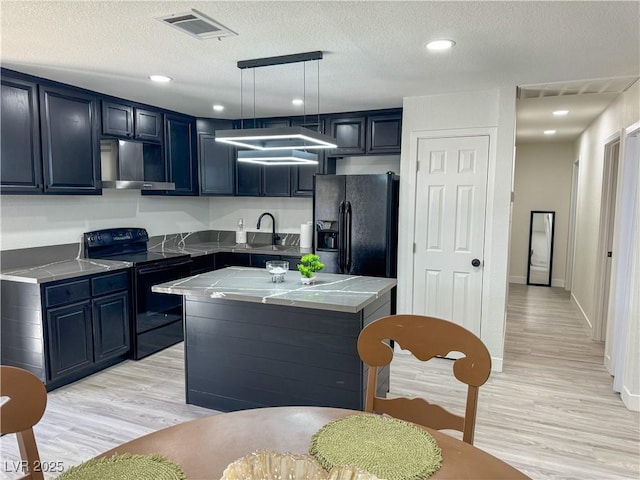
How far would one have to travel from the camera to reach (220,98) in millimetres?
4211

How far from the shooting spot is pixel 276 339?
2.90 metres

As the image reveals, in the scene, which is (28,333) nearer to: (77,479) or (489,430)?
(77,479)

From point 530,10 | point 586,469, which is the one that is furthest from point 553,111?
point 586,469

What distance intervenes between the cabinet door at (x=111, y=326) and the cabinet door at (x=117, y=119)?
1.53 meters

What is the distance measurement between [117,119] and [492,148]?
11.4 ft

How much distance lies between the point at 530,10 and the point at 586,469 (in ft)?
8.16

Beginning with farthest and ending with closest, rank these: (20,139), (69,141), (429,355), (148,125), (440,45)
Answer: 1. (148,125)
2. (69,141)
3. (20,139)
4. (440,45)
5. (429,355)

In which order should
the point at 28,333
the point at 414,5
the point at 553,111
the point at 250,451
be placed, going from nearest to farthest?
the point at 250,451 < the point at 414,5 < the point at 28,333 < the point at 553,111

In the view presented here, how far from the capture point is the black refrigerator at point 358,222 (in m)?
4.21

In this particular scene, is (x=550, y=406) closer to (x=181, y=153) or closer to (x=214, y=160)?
(x=214, y=160)

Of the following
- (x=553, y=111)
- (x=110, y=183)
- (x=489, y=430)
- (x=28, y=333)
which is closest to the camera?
(x=489, y=430)

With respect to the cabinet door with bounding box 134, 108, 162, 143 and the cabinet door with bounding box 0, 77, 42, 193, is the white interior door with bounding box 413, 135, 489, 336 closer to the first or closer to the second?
the cabinet door with bounding box 134, 108, 162, 143

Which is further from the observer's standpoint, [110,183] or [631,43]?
[110,183]

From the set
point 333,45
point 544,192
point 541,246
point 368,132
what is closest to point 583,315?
point 541,246
